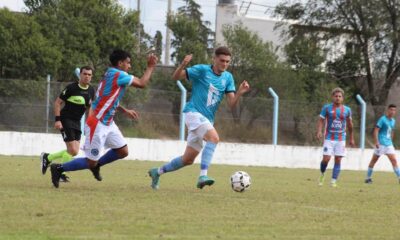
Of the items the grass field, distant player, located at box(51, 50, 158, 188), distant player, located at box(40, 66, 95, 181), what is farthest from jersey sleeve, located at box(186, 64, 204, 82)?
distant player, located at box(40, 66, 95, 181)

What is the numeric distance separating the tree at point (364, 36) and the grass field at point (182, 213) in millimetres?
37931

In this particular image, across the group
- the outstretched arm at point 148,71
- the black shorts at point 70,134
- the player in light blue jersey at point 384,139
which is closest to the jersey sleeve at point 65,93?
the black shorts at point 70,134

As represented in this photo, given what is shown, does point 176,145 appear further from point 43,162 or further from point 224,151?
point 43,162

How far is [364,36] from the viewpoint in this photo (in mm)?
49938

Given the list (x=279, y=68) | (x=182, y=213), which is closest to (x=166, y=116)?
(x=182, y=213)

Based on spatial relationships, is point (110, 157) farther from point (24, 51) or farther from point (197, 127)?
point (24, 51)

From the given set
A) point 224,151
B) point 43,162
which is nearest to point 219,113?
point 224,151

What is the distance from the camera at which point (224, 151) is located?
26.9 metres

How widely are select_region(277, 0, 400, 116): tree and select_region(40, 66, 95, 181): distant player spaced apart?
116 ft

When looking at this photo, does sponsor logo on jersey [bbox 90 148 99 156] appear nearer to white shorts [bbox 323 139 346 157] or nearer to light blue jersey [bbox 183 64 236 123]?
light blue jersey [bbox 183 64 236 123]

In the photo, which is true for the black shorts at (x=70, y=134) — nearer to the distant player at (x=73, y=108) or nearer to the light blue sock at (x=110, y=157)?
the distant player at (x=73, y=108)

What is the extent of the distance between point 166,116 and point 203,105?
14.4 metres

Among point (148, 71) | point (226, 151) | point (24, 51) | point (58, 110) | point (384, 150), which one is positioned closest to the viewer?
point (148, 71)

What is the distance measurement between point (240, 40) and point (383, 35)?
838 centimetres
